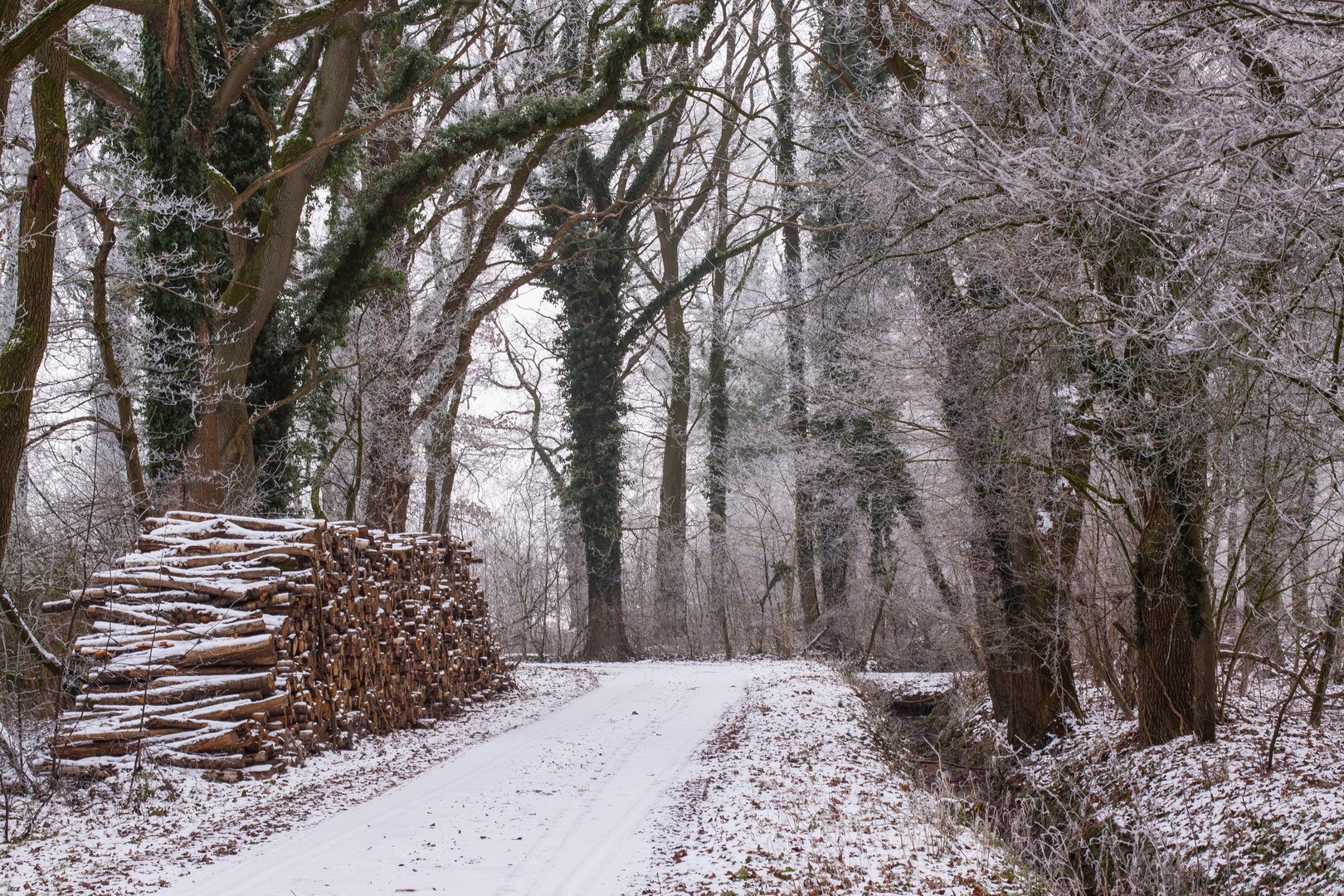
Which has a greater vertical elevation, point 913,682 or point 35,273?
point 35,273

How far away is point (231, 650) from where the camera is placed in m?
7.20

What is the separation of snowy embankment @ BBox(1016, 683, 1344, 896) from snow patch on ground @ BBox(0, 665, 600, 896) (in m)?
5.87

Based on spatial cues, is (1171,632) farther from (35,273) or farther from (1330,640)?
(35,273)

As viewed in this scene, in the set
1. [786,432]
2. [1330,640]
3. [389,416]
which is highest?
[786,432]

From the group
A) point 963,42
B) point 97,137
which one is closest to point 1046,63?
point 963,42

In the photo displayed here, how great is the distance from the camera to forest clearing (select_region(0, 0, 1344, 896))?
16.4 feet

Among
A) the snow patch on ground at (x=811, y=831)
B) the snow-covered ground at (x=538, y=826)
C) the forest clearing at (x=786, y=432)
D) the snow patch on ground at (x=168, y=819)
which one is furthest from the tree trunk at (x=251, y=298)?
the snow patch on ground at (x=811, y=831)

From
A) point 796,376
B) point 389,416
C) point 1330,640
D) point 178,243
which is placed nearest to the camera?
point 1330,640

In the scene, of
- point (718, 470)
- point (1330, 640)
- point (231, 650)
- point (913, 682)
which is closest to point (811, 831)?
point (231, 650)

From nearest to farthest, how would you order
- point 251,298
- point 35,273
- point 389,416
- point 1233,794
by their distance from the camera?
1. point 35,273
2. point 1233,794
3. point 251,298
4. point 389,416

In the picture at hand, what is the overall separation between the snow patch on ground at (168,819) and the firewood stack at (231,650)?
1.03 ft

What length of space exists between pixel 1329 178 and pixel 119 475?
42.3 feet

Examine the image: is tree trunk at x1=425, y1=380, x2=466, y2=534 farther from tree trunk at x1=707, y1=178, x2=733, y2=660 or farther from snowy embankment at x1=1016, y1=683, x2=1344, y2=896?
snowy embankment at x1=1016, y1=683, x2=1344, y2=896

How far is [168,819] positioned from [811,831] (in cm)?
407
